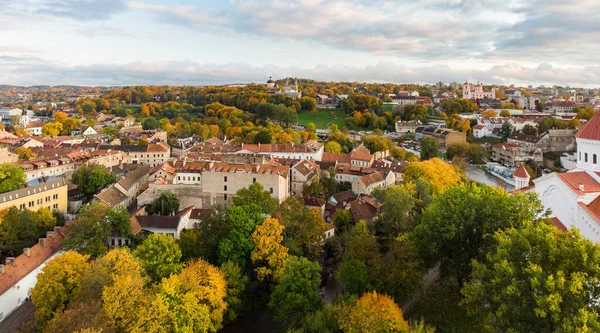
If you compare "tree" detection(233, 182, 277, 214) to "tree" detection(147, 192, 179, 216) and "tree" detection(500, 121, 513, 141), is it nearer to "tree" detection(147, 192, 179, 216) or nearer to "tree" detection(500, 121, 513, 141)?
"tree" detection(147, 192, 179, 216)

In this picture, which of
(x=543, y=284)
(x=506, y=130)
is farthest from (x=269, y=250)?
(x=506, y=130)

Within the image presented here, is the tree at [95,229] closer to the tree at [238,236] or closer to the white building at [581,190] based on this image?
the tree at [238,236]

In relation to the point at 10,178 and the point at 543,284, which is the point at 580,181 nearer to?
the point at 543,284

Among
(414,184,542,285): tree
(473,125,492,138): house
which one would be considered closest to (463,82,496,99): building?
(473,125,492,138): house

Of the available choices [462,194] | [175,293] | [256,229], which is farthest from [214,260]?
[462,194]

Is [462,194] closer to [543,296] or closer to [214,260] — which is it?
[543,296]

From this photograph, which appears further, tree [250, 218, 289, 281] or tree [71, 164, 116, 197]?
tree [71, 164, 116, 197]
